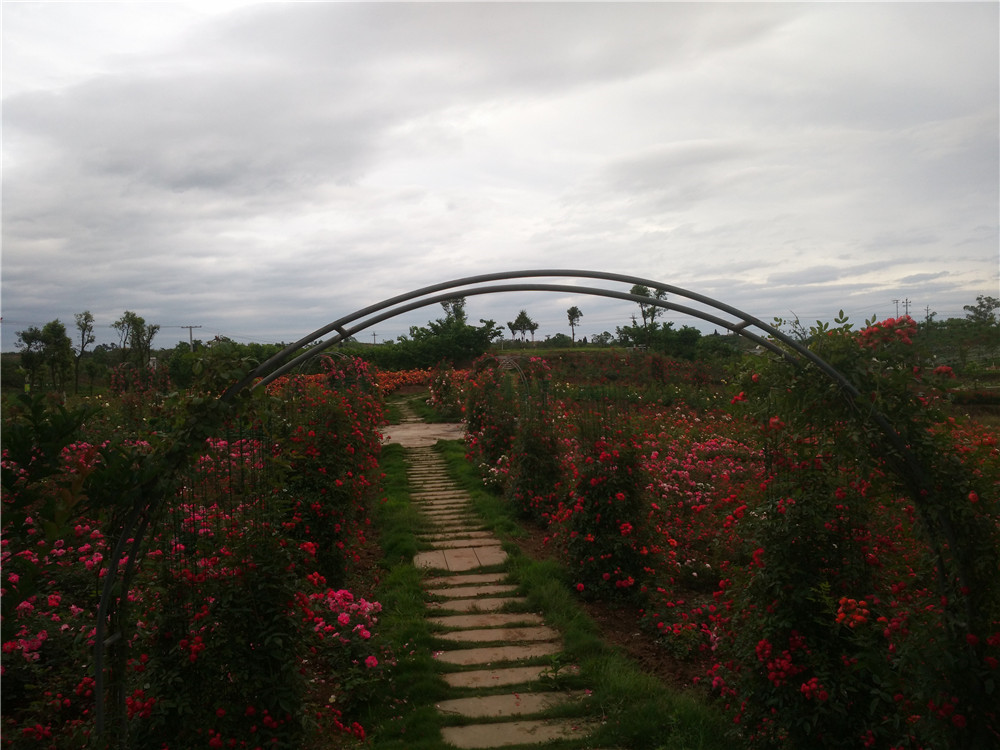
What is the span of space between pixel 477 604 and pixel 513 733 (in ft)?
5.13

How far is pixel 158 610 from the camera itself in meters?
2.62

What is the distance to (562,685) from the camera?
3.53m

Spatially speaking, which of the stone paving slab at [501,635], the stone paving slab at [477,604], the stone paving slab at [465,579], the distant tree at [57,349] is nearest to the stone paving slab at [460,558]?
the stone paving slab at [465,579]

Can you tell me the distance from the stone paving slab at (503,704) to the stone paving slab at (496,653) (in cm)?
37

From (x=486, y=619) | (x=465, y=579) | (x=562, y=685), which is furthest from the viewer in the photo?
(x=465, y=579)

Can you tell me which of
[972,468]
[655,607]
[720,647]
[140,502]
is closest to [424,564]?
[655,607]

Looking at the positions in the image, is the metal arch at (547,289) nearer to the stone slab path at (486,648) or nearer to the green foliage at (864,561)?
the green foliage at (864,561)

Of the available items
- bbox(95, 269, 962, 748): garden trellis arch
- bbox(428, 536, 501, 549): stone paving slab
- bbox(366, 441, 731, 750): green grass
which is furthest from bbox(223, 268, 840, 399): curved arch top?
bbox(428, 536, 501, 549): stone paving slab

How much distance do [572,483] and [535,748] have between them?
90.6 inches

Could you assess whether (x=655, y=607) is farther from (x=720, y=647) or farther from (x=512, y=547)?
(x=512, y=547)

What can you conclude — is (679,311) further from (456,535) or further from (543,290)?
(456,535)

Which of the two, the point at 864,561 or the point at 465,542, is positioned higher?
the point at 864,561

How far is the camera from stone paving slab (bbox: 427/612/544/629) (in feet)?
14.2

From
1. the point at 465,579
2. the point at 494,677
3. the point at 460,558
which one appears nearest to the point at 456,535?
the point at 460,558
